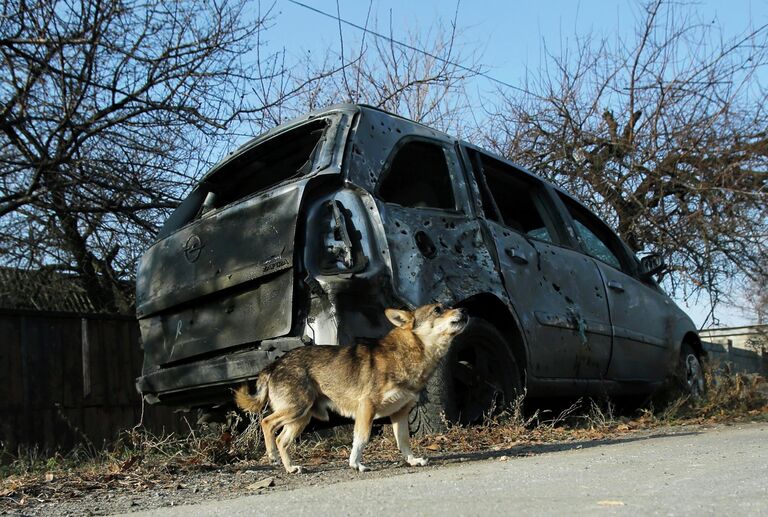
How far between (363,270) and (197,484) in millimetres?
1512

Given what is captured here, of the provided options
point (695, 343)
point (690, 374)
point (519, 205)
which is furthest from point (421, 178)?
point (695, 343)

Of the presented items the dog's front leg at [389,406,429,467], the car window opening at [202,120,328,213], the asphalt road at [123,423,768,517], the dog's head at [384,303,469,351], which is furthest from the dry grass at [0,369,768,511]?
the car window opening at [202,120,328,213]

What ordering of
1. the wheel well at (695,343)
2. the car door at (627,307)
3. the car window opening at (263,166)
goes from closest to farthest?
the car window opening at (263,166) < the car door at (627,307) < the wheel well at (695,343)

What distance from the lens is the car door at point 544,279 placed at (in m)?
5.80

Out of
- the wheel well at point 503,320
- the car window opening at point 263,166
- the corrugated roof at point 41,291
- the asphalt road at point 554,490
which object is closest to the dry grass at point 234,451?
the wheel well at point 503,320

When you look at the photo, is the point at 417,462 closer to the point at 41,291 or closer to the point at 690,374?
the point at 690,374

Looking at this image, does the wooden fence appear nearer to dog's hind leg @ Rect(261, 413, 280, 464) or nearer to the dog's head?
dog's hind leg @ Rect(261, 413, 280, 464)

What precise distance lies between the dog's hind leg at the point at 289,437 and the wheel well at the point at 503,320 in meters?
1.60

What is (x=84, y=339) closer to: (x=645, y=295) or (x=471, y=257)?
(x=471, y=257)

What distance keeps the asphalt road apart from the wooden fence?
5.33 metres

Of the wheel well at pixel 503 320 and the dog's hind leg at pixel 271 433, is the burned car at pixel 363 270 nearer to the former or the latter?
the wheel well at pixel 503 320

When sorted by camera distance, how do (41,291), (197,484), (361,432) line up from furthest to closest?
1. (41,291)
2. (361,432)
3. (197,484)

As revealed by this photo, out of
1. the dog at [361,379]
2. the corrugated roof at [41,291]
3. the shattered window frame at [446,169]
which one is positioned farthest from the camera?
the corrugated roof at [41,291]

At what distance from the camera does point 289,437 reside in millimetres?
4414
